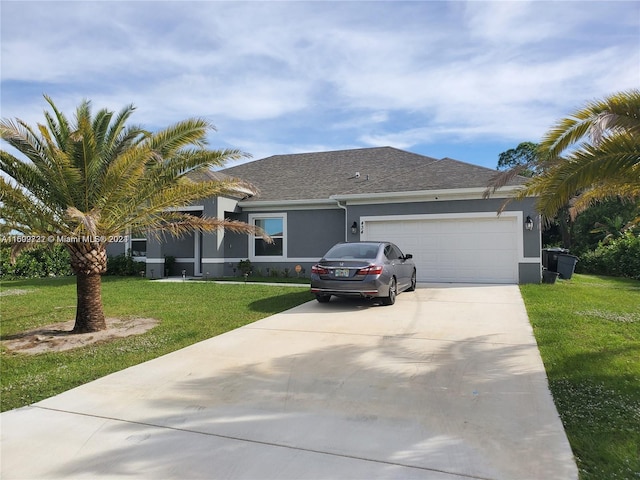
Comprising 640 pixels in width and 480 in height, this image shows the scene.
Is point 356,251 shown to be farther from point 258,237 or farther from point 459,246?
point 258,237

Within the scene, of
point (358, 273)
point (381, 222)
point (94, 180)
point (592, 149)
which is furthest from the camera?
point (381, 222)

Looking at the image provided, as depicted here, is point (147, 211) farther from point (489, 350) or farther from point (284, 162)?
point (284, 162)

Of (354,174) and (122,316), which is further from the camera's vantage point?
(354,174)

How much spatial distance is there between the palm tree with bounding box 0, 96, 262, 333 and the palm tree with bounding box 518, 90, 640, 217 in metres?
5.93

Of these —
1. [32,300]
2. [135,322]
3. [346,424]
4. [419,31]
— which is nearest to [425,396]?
[346,424]

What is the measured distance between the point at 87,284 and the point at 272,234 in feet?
33.3

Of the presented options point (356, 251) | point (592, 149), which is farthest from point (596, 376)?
point (356, 251)

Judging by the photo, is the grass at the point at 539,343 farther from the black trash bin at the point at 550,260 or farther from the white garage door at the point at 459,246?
the black trash bin at the point at 550,260

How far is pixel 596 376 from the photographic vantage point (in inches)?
194

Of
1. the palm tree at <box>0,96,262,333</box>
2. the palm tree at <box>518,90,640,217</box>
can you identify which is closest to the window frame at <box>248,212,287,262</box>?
the palm tree at <box>0,96,262,333</box>

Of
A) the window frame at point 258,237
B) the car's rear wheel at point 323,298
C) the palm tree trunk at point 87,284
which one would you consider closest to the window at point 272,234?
the window frame at point 258,237

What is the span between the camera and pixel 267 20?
9.39m

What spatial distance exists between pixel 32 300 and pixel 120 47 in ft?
23.9

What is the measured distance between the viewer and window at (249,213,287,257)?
1757 centimetres
